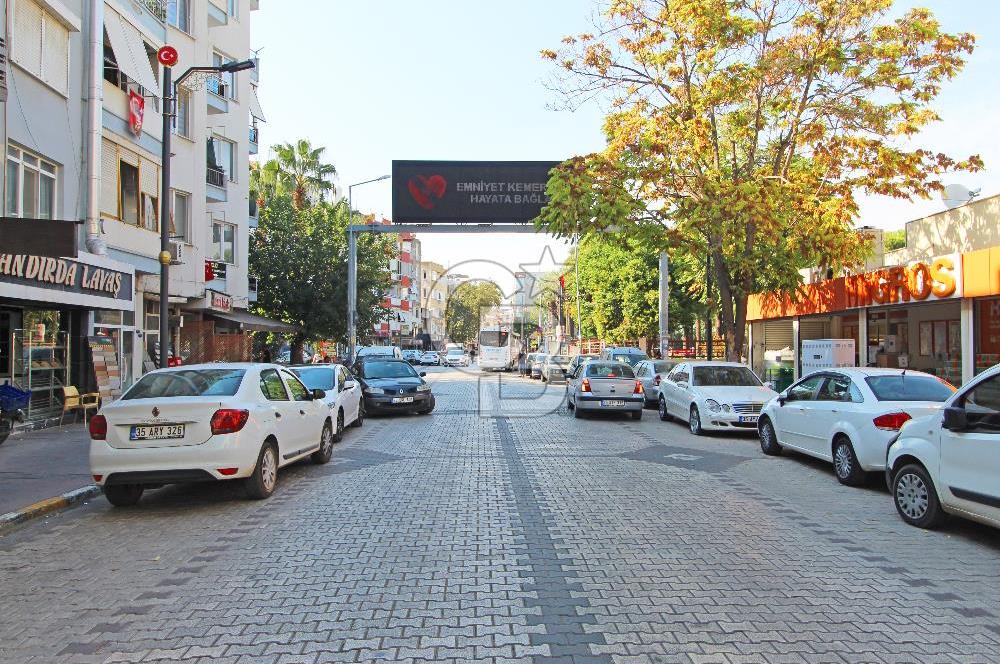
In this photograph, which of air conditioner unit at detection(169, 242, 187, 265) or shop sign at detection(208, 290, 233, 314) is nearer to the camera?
air conditioner unit at detection(169, 242, 187, 265)

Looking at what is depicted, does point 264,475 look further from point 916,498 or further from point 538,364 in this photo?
point 538,364

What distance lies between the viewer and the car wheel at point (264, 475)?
851cm

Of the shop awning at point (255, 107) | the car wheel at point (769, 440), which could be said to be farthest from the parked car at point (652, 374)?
the shop awning at point (255, 107)

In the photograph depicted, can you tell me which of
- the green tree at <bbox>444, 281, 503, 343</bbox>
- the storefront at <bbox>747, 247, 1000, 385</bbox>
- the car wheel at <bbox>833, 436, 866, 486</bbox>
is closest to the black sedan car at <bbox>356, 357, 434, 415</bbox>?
the storefront at <bbox>747, 247, 1000, 385</bbox>

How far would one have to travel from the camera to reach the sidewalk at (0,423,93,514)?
28.7 ft

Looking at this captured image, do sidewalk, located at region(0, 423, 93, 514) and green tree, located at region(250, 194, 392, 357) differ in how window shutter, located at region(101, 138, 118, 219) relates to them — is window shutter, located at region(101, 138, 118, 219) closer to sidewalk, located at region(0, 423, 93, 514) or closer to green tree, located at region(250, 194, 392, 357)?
sidewalk, located at region(0, 423, 93, 514)

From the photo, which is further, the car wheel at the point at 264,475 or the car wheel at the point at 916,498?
the car wheel at the point at 264,475

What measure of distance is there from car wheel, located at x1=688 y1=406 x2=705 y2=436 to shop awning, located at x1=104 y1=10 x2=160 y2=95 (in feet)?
48.0

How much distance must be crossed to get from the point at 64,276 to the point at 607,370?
12104 mm

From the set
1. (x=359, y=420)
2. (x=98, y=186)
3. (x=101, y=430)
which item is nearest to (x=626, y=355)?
(x=359, y=420)

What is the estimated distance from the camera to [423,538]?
6793mm

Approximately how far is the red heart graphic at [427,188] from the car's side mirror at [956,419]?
19.6m

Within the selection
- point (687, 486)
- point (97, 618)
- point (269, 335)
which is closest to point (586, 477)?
point (687, 486)

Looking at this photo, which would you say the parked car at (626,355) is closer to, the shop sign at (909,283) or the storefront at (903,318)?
the storefront at (903,318)
